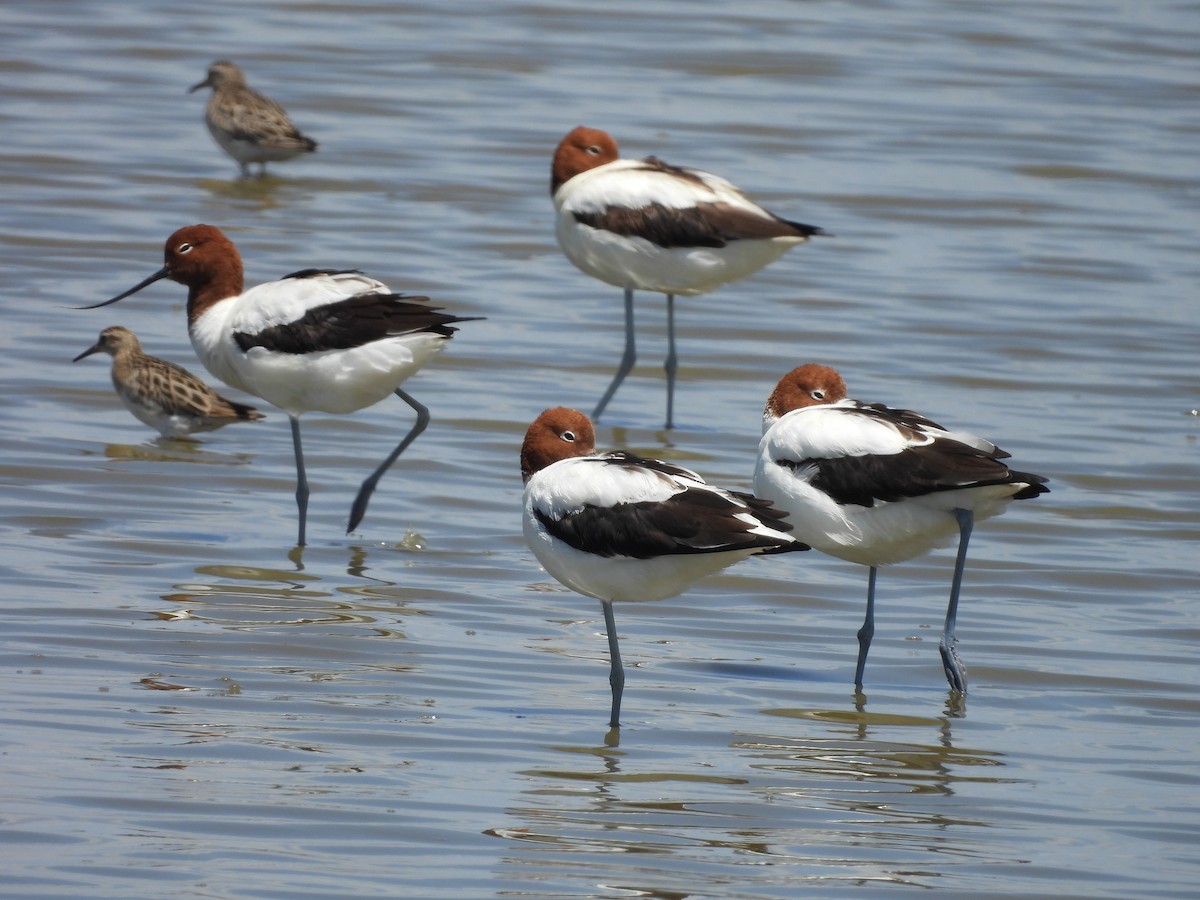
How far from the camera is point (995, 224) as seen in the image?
51.5 feet

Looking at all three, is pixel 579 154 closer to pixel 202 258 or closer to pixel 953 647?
pixel 202 258

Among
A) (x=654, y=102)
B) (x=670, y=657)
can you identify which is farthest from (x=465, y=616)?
(x=654, y=102)

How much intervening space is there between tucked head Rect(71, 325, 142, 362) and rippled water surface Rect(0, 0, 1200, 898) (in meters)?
0.24

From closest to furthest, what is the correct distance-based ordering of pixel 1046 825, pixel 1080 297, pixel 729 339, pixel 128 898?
pixel 128 898 → pixel 1046 825 → pixel 729 339 → pixel 1080 297

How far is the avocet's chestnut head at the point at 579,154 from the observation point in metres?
11.8

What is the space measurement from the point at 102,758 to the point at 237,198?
10.1 metres

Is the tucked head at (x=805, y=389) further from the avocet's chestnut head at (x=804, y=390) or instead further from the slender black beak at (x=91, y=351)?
the slender black beak at (x=91, y=351)

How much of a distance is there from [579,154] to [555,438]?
547 cm

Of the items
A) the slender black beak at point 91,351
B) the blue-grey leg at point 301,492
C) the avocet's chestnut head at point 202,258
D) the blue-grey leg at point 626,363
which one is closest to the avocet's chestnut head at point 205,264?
the avocet's chestnut head at point 202,258

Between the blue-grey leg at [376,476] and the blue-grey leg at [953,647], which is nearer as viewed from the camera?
the blue-grey leg at [953,647]

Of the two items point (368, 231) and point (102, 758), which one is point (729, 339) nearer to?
point (368, 231)

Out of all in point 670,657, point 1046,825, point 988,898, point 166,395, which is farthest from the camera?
point 166,395

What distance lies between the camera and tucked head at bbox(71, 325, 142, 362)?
10609 millimetres

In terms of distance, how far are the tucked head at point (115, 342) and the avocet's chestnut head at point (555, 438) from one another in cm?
454
